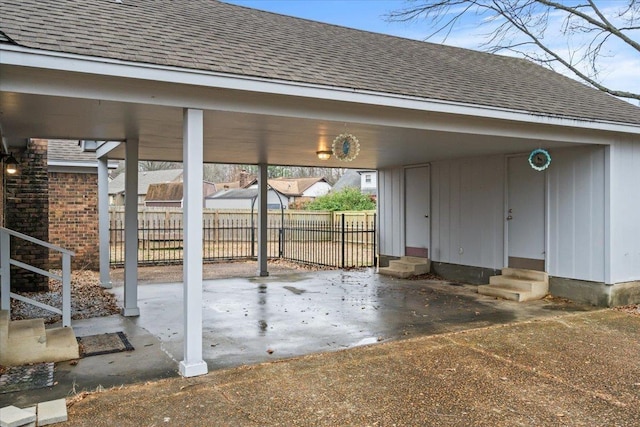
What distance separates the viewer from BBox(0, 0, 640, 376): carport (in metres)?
4.24

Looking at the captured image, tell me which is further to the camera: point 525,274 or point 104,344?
point 525,274

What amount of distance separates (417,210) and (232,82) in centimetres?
779

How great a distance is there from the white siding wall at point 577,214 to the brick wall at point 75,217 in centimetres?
1027

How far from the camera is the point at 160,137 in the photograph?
725 centimetres

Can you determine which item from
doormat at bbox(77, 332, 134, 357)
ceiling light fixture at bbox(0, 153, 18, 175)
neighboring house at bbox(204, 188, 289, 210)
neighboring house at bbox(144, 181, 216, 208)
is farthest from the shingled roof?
neighboring house at bbox(144, 181, 216, 208)

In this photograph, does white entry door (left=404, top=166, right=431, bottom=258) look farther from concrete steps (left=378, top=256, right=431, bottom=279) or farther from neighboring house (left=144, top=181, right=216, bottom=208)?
neighboring house (left=144, top=181, right=216, bottom=208)

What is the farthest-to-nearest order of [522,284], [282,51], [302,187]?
[302,187]
[522,284]
[282,51]

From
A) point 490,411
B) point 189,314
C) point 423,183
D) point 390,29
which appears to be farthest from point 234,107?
point 390,29

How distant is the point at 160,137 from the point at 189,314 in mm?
3583

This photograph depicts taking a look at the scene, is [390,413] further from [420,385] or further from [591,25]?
[591,25]

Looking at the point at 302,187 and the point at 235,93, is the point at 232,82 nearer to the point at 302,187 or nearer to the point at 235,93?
the point at 235,93

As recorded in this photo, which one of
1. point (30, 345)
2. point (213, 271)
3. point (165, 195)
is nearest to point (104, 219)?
point (213, 271)

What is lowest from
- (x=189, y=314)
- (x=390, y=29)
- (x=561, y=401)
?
(x=561, y=401)

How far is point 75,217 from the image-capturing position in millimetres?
11945
